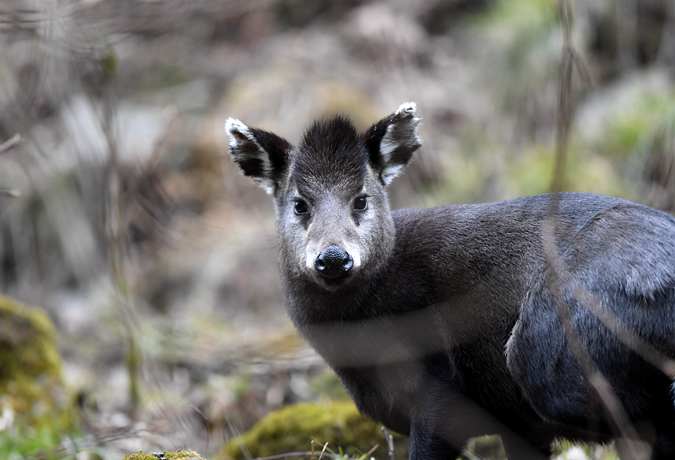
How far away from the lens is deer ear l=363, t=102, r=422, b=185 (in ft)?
25.6

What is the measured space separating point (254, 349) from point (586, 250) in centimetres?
649

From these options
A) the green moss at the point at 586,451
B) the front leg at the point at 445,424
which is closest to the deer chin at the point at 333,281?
the front leg at the point at 445,424

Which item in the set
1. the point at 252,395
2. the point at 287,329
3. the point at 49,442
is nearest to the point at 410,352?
the point at 49,442

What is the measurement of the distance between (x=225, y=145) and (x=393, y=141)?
10.0 metres

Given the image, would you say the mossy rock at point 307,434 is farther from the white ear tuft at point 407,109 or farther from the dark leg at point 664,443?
the dark leg at point 664,443

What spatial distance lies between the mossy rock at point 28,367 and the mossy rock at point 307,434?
2.02 meters

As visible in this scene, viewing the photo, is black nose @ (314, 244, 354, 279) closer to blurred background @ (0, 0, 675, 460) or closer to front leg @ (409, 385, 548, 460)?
front leg @ (409, 385, 548, 460)

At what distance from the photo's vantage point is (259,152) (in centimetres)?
806

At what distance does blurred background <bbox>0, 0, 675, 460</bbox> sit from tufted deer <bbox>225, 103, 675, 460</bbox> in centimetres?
339

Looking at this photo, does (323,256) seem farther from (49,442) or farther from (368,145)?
(49,442)

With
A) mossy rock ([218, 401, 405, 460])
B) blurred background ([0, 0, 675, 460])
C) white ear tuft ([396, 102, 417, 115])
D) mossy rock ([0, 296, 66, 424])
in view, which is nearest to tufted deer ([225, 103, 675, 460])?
white ear tuft ([396, 102, 417, 115])

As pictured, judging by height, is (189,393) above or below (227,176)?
below

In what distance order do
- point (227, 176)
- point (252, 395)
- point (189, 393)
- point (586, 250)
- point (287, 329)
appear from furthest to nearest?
point (227, 176), point (287, 329), point (189, 393), point (252, 395), point (586, 250)

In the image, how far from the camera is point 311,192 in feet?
25.1
